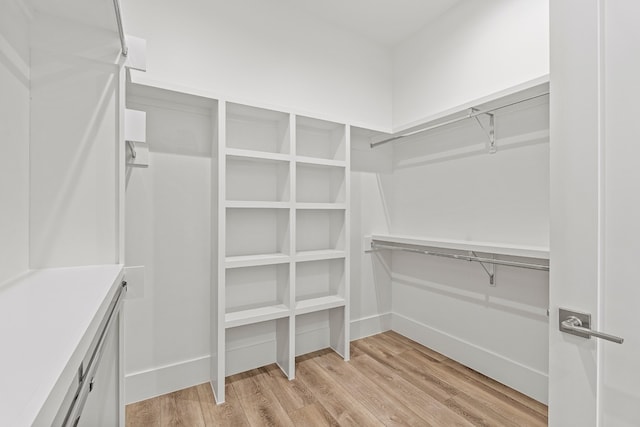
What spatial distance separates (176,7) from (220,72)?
1.41 feet

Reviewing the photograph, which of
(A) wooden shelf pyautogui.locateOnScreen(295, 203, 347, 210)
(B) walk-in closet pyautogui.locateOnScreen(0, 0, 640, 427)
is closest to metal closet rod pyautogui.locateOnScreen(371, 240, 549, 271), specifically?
(B) walk-in closet pyautogui.locateOnScreen(0, 0, 640, 427)

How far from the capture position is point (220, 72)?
2035 millimetres

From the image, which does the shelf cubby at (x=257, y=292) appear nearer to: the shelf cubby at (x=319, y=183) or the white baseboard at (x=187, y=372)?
the white baseboard at (x=187, y=372)

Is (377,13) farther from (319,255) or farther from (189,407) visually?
(189,407)

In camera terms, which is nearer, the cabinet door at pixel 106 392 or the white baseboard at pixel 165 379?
the cabinet door at pixel 106 392

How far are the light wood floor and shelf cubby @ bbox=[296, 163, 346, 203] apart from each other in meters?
1.23

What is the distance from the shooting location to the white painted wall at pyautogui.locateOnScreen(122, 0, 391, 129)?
186cm

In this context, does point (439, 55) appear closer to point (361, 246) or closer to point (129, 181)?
point (361, 246)

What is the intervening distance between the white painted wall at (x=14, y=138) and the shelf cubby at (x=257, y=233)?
1114 mm

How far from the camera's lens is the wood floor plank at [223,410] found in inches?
63.2

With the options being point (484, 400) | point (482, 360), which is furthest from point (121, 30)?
point (482, 360)

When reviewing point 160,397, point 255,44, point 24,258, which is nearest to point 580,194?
point 24,258

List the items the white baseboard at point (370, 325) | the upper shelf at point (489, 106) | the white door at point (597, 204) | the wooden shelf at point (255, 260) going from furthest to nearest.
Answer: the white baseboard at point (370, 325) → the wooden shelf at point (255, 260) → the upper shelf at point (489, 106) → the white door at point (597, 204)

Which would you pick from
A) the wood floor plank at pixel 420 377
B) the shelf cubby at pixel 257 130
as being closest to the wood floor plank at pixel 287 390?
the wood floor plank at pixel 420 377
